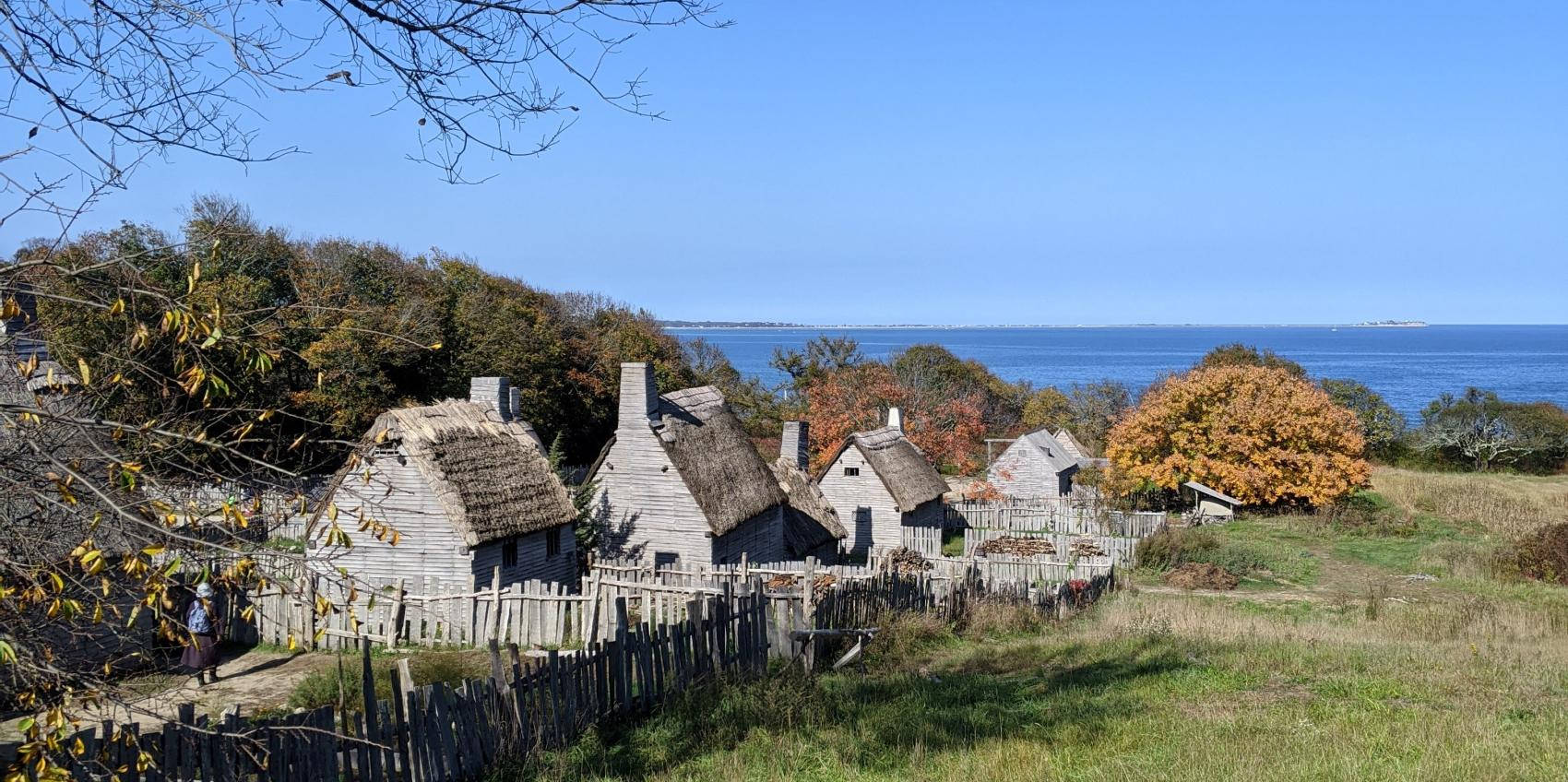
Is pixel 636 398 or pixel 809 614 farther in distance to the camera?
pixel 636 398

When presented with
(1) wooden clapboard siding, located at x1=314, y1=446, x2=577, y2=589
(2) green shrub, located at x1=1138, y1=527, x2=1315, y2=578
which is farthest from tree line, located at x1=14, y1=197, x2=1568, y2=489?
(2) green shrub, located at x1=1138, y1=527, x2=1315, y2=578

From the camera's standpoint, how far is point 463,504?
70.4 feet

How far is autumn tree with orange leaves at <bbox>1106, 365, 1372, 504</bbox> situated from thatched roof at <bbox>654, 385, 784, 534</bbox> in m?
21.7

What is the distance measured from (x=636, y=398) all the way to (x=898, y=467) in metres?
14.0

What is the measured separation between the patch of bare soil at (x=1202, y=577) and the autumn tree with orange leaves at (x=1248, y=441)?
15791 mm

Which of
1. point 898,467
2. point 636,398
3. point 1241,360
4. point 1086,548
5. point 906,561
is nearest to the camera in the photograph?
point 636,398

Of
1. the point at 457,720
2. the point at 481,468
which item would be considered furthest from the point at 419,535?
the point at 457,720

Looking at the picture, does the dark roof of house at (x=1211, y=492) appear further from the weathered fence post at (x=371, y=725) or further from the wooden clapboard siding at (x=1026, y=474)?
the weathered fence post at (x=371, y=725)

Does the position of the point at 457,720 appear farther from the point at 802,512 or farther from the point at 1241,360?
the point at 1241,360

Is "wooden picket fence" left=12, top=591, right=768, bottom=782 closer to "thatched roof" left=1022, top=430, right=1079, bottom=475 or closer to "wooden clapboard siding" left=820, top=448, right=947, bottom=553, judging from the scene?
"wooden clapboard siding" left=820, top=448, right=947, bottom=553

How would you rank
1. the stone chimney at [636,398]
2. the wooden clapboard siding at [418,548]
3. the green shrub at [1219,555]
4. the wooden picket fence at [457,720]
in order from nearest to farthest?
the wooden picket fence at [457,720] < the wooden clapboard siding at [418,548] < the stone chimney at [636,398] < the green shrub at [1219,555]

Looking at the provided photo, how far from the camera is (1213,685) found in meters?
12.8

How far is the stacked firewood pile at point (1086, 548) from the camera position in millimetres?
31219

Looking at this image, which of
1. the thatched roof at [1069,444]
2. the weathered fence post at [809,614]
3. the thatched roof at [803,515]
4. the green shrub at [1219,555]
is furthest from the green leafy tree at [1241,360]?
the weathered fence post at [809,614]
